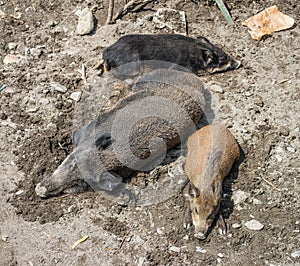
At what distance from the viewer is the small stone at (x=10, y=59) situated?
8.68 m

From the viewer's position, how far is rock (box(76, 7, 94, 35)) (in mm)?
8961

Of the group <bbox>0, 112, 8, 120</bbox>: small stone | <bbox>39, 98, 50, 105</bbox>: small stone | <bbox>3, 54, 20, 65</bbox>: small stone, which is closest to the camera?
<bbox>0, 112, 8, 120</bbox>: small stone

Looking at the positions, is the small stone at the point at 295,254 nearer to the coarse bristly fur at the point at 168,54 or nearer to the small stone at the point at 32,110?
the coarse bristly fur at the point at 168,54

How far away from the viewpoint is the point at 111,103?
26.6 ft

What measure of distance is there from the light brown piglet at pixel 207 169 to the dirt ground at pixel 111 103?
0.17m

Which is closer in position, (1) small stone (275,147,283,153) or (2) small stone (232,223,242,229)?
(2) small stone (232,223,242,229)

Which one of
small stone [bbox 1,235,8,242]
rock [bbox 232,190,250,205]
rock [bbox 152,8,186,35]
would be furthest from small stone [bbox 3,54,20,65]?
rock [bbox 232,190,250,205]

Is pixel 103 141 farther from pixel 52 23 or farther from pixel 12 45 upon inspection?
pixel 52 23

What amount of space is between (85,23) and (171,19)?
45.7 inches

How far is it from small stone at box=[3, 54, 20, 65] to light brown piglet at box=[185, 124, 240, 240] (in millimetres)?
2649

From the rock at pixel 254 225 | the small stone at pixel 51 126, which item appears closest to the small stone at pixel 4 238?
the small stone at pixel 51 126

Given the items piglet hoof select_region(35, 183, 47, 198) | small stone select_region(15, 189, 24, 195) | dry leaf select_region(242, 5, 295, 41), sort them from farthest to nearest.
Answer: dry leaf select_region(242, 5, 295, 41) < small stone select_region(15, 189, 24, 195) < piglet hoof select_region(35, 183, 47, 198)

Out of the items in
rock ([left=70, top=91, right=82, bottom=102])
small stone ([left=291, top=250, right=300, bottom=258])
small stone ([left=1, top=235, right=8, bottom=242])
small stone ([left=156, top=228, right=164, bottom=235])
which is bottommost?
small stone ([left=291, top=250, right=300, bottom=258])

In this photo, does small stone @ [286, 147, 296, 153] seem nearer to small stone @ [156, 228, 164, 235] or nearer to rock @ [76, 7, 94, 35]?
small stone @ [156, 228, 164, 235]
